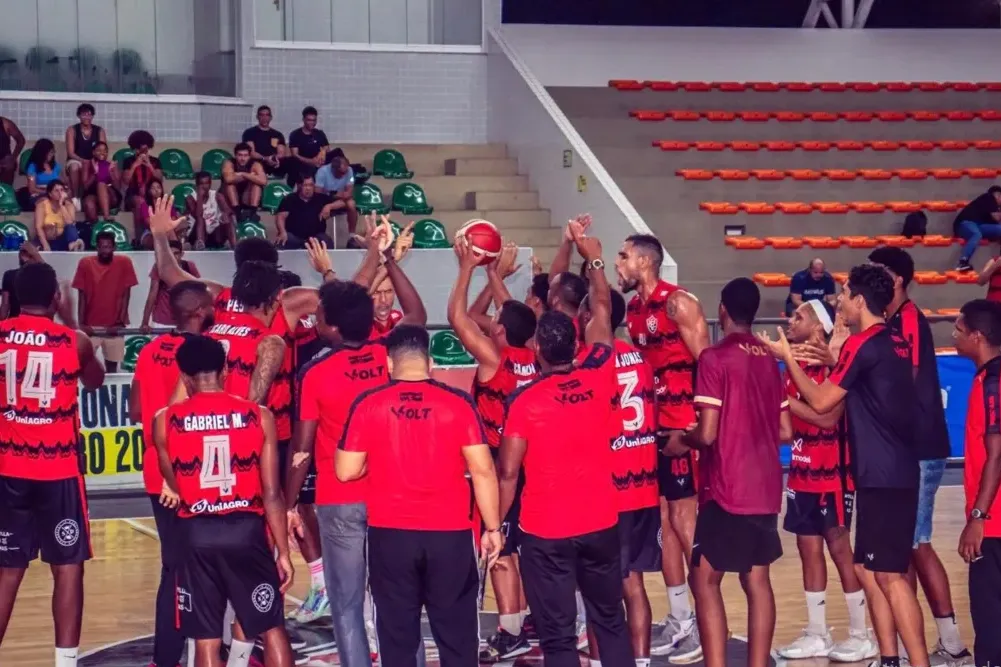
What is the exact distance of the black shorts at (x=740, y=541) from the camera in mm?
7285

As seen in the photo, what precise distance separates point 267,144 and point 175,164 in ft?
4.15

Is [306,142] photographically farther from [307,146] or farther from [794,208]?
[794,208]

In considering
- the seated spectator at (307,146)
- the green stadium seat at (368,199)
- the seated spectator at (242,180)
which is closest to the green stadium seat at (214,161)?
the seated spectator at (242,180)

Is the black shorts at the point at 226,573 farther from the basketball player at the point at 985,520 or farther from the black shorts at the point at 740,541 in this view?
the basketball player at the point at 985,520

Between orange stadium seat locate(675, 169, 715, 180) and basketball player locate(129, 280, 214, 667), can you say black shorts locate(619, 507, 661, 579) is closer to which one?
basketball player locate(129, 280, 214, 667)

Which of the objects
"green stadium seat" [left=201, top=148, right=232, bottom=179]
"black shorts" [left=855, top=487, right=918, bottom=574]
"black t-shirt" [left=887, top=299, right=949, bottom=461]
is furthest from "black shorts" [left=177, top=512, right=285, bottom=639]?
"green stadium seat" [left=201, top=148, right=232, bottom=179]

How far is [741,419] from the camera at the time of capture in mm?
7297

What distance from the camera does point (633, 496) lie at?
300 inches

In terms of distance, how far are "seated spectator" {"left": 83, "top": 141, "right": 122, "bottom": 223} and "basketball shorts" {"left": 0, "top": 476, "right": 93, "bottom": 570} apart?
10.7 m

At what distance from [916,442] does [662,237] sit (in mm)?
12291

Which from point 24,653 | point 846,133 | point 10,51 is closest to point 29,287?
point 24,653

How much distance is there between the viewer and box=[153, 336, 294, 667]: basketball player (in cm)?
646

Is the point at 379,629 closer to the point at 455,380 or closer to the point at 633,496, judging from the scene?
the point at 633,496

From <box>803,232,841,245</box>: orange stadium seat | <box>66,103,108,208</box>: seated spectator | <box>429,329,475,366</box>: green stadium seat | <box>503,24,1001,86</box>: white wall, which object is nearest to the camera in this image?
<box>429,329,475,366</box>: green stadium seat
